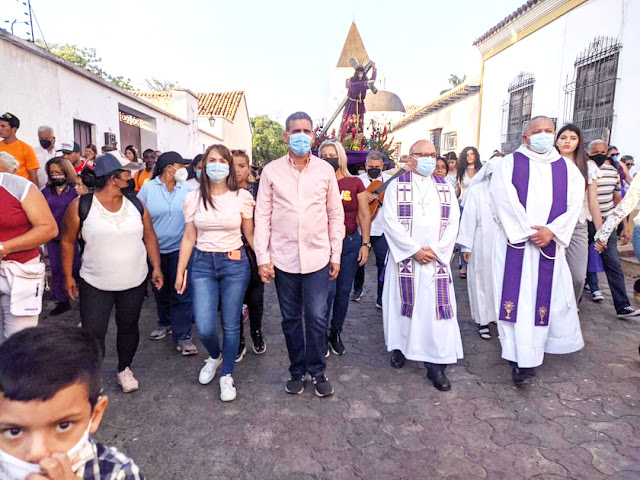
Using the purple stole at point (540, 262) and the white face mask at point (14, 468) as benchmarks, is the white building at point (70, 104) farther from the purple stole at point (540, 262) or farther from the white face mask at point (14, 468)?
the white face mask at point (14, 468)

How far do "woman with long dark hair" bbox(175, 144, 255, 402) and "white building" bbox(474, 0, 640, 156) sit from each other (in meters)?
5.69

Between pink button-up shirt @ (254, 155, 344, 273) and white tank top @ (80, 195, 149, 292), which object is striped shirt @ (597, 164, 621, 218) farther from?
white tank top @ (80, 195, 149, 292)

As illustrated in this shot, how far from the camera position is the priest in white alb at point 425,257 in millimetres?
3826

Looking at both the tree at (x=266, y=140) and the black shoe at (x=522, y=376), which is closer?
Result: the black shoe at (x=522, y=376)

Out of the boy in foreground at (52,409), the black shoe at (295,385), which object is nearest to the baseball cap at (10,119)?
the black shoe at (295,385)

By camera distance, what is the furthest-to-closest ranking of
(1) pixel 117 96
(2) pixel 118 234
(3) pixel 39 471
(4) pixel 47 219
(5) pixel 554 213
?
1. (1) pixel 117 96
2. (5) pixel 554 213
3. (2) pixel 118 234
4. (4) pixel 47 219
5. (3) pixel 39 471

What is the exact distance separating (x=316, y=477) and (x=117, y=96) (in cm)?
1310

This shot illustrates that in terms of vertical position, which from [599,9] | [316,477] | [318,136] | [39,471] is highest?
[599,9]

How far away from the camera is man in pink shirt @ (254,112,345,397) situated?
3398 millimetres

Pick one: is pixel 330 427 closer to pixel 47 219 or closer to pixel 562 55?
pixel 47 219

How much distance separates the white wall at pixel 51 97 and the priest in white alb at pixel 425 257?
740 centimetres

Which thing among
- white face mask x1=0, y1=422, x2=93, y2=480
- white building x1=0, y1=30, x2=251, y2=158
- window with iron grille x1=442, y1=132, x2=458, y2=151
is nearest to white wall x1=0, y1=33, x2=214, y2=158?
white building x1=0, y1=30, x2=251, y2=158

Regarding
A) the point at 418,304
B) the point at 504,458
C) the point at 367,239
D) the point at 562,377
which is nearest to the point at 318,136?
the point at 367,239

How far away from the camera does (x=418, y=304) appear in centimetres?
393
